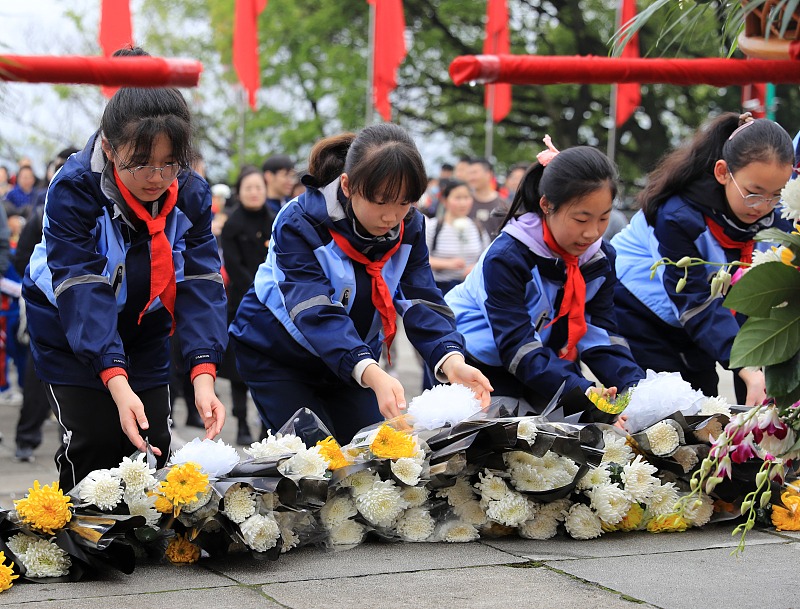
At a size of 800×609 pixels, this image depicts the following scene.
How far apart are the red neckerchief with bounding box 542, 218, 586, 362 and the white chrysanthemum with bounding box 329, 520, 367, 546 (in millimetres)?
1157

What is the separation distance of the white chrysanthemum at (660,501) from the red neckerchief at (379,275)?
105cm

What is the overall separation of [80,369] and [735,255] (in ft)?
8.33

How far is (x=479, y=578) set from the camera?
3.15m

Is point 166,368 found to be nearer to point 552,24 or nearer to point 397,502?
point 397,502

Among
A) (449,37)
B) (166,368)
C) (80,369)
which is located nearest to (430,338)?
(166,368)

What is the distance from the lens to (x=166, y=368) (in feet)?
12.5

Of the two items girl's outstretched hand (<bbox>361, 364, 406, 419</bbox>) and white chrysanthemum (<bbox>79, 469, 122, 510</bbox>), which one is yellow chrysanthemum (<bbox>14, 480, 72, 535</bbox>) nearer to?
white chrysanthemum (<bbox>79, 469, 122, 510</bbox>)

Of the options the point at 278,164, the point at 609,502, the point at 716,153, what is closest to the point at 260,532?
the point at 609,502

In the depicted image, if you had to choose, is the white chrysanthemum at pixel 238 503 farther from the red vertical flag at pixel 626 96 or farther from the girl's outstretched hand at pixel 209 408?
the red vertical flag at pixel 626 96

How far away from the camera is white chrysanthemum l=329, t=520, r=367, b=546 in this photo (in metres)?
3.49

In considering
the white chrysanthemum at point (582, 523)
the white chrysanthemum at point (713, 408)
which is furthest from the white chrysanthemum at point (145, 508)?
the white chrysanthemum at point (713, 408)

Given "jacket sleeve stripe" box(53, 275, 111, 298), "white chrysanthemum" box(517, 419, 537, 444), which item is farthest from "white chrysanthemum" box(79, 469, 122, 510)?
"white chrysanthemum" box(517, 419, 537, 444)

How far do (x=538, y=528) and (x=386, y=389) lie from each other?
756 millimetres

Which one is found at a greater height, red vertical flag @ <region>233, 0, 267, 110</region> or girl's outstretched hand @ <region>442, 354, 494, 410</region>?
red vertical flag @ <region>233, 0, 267, 110</region>
